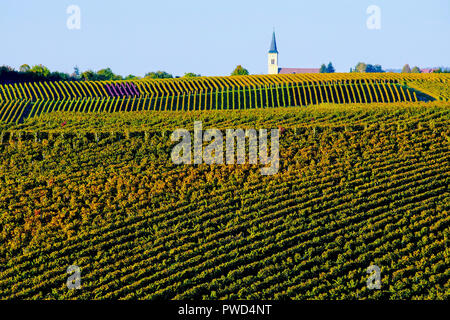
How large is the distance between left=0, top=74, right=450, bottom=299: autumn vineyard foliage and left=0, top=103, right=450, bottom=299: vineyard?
79 millimetres

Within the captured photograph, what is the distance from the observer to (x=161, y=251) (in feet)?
82.7

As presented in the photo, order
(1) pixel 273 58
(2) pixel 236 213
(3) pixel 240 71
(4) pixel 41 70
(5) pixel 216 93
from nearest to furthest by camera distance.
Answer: (2) pixel 236 213, (5) pixel 216 93, (4) pixel 41 70, (3) pixel 240 71, (1) pixel 273 58

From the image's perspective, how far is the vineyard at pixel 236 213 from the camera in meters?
22.9

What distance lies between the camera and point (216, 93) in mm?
71688

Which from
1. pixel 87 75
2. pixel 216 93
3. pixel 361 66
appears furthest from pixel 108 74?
pixel 361 66

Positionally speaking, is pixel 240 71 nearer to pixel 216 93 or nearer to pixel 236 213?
pixel 216 93

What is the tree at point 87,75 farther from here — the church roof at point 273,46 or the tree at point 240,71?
the church roof at point 273,46

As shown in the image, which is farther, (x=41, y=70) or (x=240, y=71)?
(x=240, y=71)

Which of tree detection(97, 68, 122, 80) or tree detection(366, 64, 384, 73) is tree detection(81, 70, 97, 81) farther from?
tree detection(366, 64, 384, 73)

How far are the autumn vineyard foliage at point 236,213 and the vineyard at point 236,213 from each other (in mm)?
79

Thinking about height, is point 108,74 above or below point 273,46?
below

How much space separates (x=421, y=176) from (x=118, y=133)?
70.6 ft

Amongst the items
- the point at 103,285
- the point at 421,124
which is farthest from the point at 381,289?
the point at 421,124

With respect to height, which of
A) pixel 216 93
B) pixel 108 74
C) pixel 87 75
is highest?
pixel 108 74
